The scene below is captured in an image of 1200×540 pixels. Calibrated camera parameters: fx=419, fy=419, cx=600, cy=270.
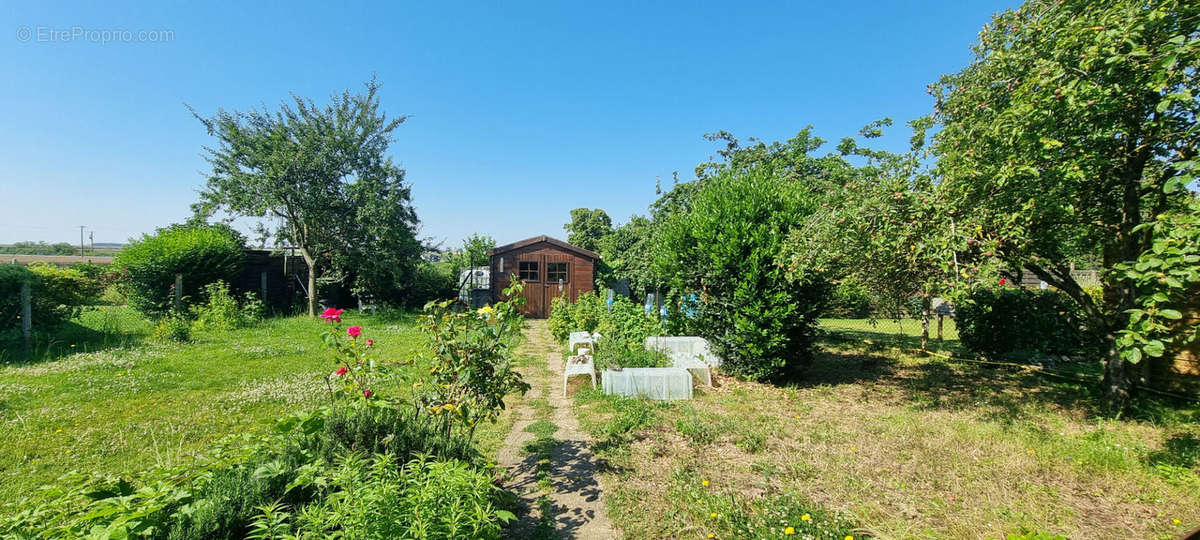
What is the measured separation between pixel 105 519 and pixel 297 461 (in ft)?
2.71

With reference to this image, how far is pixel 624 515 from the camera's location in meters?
2.92

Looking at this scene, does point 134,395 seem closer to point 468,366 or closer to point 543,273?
point 468,366

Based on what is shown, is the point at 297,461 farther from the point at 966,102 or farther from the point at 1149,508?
the point at 966,102

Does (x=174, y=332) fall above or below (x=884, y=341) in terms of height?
above

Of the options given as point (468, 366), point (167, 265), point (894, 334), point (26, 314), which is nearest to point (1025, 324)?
point (894, 334)

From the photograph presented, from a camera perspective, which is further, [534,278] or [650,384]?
[534,278]

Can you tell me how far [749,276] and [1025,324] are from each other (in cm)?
629

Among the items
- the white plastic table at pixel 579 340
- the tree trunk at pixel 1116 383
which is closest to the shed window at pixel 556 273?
the white plastic table at pixel 579 340

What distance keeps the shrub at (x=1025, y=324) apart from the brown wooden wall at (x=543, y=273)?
1084 centimetres

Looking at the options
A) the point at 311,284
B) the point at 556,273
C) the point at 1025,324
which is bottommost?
the point at 1025,324

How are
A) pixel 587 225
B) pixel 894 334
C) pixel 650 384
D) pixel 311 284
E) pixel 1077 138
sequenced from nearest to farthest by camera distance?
pixel 1077 138 < pixel 650 384 < pixel 894 334 < pixel 311 284 < pixel 587 225

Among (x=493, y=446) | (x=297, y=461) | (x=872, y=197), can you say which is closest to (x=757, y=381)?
(x=872, y=197)

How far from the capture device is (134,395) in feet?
17.0

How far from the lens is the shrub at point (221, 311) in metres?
9.99
